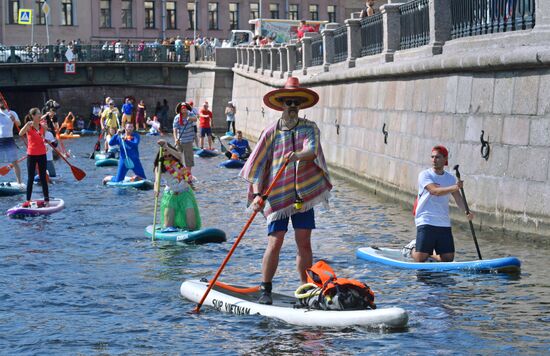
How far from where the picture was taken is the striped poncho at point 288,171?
11.1 meters

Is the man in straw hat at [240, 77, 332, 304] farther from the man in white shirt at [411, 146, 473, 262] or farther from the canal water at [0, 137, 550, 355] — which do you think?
the man in white shirt at [411, 146, 473, 262]

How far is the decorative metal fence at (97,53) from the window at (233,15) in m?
24.1

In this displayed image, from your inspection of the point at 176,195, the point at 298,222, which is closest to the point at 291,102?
the point at 298,222

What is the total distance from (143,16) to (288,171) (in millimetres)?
79312

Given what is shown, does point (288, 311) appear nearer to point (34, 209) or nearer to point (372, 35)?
point (34, 209)

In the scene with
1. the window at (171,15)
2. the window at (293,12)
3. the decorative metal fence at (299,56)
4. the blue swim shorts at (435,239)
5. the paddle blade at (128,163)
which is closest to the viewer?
the blue swim shorts at (435,239)

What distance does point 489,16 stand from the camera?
59.9ft

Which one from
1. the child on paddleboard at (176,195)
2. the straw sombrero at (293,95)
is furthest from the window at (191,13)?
the straw sombrero at (293,95)

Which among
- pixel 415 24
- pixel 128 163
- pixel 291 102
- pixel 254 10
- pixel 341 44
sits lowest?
pixel 128 163

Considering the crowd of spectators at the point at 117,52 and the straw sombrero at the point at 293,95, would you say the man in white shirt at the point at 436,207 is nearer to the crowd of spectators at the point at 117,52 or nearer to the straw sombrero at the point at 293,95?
the straw sombrero at the point at 293,95

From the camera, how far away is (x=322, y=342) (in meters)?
10.1

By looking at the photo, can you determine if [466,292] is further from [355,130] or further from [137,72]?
[137,72]

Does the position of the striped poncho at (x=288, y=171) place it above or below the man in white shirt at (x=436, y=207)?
above

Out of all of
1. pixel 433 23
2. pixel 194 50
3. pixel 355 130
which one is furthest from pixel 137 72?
pixel 433 23
